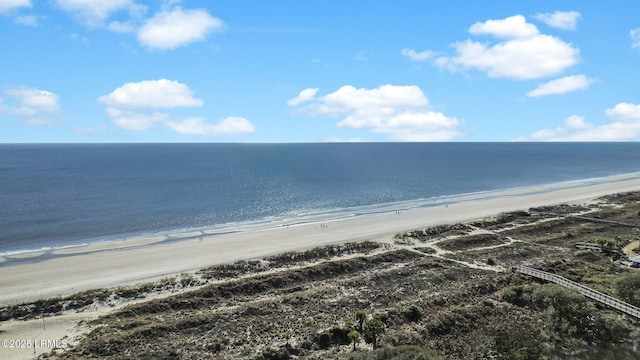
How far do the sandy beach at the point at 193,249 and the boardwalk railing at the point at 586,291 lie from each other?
2325cm

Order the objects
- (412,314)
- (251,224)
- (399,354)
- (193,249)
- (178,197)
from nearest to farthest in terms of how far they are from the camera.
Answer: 1. (399,354)
2. (412,314)
3. (193,249)
4. (251,224)
5. (178,197)

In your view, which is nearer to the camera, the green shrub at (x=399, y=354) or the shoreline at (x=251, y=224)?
the green shrub at (x=399, y=354)

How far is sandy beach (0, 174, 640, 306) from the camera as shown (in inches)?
1885

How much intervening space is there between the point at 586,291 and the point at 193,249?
52.8 meters

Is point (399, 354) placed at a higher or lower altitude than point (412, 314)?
higher

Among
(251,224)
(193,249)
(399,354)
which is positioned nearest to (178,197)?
(251,224)

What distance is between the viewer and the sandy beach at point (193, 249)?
47875 mm

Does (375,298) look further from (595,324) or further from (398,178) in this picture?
(398,178)

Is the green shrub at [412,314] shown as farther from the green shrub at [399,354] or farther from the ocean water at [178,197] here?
the ocean water at [178,197]

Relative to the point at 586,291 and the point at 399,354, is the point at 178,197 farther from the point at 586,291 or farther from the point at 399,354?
the point at 586,291

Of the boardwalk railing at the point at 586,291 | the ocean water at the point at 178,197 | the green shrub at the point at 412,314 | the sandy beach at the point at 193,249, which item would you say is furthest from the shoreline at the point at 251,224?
the green shrub at the point at 412,314

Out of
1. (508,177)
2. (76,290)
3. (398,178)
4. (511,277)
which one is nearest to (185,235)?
(76,290)

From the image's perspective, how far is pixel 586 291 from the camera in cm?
3794

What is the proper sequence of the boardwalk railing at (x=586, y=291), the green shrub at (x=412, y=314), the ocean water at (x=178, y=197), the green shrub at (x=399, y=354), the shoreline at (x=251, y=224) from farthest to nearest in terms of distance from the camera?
1. the ocean water at (x=178, y=197)
2. the shoreline at (x=251, y=224)
3. the green shrub at (x=412, y=314)
4. the boardwalk railing at (x=586, y=291)
5. the green shrub at (x=399, y=354)
